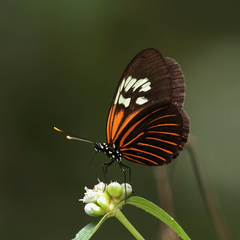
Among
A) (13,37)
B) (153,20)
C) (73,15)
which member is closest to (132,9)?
(153,20)

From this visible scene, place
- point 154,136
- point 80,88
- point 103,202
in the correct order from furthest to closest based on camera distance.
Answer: point 80,88 → point 154,136 → point 103,202

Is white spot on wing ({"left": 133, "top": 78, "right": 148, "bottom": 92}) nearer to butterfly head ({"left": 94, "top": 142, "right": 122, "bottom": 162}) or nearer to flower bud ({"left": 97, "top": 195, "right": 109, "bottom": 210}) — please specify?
butterfly head ({"left": 94, "top": 142, "right": 122, "bottom": 162})

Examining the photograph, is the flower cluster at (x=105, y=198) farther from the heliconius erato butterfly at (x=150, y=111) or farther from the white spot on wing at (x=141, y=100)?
the white spot on wing at (x=141, y=100)

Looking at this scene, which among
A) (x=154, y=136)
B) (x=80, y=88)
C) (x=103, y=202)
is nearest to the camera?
(x=103, y=202)

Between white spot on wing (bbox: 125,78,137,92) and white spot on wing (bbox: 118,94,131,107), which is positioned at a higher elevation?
white spot on wing (bbox: 125,78,137,92)

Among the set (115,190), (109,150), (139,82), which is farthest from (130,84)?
(115,190)

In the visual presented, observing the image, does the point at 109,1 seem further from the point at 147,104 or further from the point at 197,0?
the point at 147,104

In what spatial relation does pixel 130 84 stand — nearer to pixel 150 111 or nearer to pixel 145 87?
pixel 145 87

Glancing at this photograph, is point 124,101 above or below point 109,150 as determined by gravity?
above

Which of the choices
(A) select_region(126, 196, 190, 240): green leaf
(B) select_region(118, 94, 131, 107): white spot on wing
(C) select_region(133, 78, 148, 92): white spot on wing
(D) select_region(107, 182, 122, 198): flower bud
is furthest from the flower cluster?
(C) select_region(133, 78, 148, 92): white spot on wing
